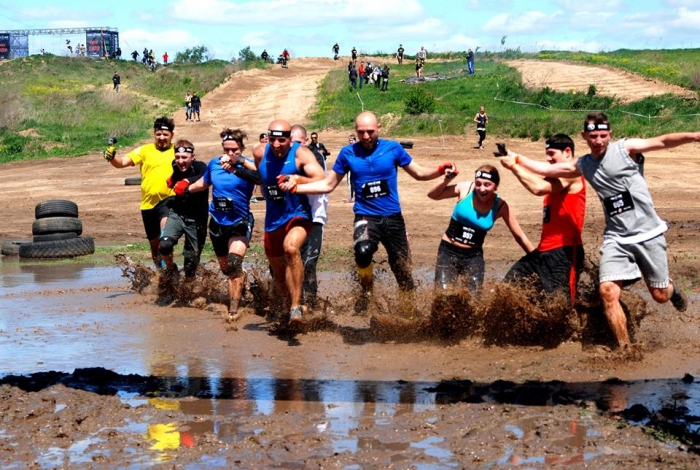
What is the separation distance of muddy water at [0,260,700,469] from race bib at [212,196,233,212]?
122 centimetres

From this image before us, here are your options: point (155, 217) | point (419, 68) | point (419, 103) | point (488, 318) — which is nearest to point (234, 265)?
point (155, 217)

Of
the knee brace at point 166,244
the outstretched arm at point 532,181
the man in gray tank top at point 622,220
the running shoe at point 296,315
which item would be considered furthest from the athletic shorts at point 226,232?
the man in gray tank top at point 622,220

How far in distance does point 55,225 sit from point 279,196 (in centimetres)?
864

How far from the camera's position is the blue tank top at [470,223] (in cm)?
896

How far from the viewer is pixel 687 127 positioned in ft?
97.8

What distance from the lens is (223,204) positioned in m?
10.5

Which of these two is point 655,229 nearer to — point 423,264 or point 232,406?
point 232,406

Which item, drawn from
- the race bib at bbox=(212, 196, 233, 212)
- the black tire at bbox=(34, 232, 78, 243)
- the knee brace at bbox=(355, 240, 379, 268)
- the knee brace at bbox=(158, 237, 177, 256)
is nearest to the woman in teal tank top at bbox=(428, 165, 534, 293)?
the knee brace at bbox=(355, 240, 379, 268)

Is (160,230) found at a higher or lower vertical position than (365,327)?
higher

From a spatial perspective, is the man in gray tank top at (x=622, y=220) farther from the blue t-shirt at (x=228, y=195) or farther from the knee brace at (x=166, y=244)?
the knee brace at (x=166, y=244)

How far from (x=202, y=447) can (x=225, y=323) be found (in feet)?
13.9

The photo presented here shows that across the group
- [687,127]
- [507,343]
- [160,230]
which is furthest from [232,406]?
→ [687,127]

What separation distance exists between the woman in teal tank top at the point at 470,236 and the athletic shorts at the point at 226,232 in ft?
7.79

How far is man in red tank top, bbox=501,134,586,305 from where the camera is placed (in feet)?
27.5
